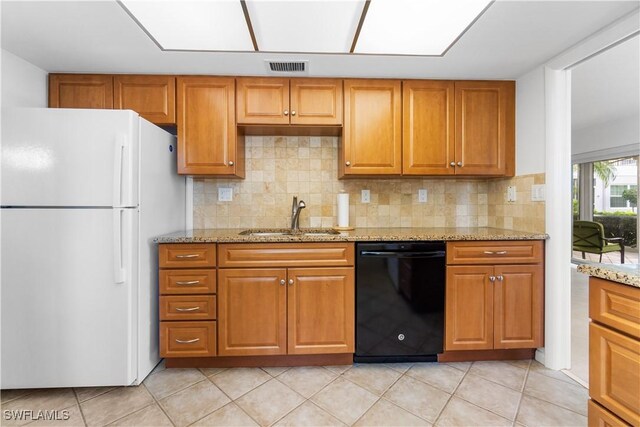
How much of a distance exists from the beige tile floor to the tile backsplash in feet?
3.80

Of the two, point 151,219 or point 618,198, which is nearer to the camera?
point 151,219

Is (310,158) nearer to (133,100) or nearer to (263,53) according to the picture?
(263,53)

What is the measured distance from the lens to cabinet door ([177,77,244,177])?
2.15 metres

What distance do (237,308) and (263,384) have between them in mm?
494

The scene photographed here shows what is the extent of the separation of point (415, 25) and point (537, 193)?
4.82ft

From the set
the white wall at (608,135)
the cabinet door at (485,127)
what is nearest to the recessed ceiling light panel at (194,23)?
the cabinet door at (485,127)

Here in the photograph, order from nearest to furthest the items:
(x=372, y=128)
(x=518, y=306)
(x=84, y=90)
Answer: (x=518, y=306)
(x=84, y=90)
(x=372, y=128)

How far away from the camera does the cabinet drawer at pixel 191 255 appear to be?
1893mm

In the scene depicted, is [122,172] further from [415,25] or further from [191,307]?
[415,25]

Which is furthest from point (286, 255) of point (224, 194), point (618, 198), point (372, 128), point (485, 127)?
point (618, 198)

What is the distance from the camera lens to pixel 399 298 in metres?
1.95

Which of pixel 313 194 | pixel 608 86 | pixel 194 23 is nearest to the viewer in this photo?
pixel 194 23

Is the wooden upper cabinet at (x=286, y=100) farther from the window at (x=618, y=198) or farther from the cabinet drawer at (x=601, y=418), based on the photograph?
the window at (x=618, y=198)

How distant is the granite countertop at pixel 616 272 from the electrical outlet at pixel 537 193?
987 millimetres
